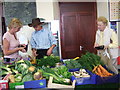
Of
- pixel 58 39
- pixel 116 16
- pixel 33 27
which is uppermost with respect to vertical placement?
pixel 116 16

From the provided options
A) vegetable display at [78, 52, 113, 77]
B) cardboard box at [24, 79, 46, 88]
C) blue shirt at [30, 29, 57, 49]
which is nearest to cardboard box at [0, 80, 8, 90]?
cardboard box at [24, 79, 46, 88]

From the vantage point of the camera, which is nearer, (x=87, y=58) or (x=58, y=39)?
(x=87, y=58)

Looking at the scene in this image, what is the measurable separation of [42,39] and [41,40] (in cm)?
2

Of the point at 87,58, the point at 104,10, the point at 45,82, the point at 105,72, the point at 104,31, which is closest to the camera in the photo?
the point at 45,82

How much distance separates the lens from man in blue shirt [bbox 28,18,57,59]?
1492mm

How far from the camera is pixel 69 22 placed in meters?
1.59

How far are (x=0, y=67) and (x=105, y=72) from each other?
32.4 inches

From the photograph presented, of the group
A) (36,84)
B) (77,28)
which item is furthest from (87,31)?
(36,84)

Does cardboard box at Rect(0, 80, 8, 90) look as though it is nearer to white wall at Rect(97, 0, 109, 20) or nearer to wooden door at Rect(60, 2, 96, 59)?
wooden door at Rect(60, 2, 96, 59)

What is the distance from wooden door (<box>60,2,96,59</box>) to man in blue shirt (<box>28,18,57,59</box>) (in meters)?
0.15

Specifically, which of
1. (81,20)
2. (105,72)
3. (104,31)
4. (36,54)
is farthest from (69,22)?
(105,72)

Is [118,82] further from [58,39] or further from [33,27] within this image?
[33,27]

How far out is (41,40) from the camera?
4.97 feet

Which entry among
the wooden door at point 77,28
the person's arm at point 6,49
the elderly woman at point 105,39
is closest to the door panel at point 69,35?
the wooden door at point 77,28
